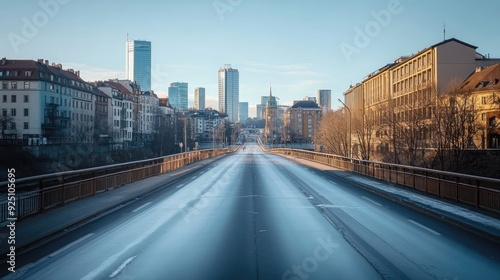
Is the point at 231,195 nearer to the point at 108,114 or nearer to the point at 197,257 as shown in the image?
the point at 197,257

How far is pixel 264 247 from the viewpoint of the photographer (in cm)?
915

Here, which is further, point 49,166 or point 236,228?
point 49,166

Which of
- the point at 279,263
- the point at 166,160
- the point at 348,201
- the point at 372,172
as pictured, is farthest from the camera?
the point at 166,160

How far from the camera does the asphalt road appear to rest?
24.2ft

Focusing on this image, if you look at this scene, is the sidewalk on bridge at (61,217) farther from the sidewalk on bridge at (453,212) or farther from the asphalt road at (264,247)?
the sidewalk on bridge at (453,212)

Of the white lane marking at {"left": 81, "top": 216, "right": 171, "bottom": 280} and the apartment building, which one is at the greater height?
the apartment building

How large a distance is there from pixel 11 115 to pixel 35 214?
61770mm

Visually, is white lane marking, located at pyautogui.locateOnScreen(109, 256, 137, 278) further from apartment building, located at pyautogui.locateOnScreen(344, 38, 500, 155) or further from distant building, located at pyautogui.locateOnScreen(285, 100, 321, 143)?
distant building, located at pyautogui.locateOnScreen(285, 100, 321, 143)

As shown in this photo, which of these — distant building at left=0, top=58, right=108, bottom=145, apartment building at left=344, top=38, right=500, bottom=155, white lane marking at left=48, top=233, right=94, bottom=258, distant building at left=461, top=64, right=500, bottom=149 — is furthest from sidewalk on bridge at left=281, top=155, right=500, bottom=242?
distant building at left=0, top=58, right=108, bottom=145

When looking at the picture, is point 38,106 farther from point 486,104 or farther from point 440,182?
point 486,104

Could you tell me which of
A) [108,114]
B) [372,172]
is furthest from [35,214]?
[108,114]

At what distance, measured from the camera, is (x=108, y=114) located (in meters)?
100

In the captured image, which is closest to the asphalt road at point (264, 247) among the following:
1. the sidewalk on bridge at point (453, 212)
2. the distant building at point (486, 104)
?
the sidewalk on bridge at point (453, 212)

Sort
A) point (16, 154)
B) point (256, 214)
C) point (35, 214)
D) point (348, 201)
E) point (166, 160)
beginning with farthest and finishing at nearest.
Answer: point (16, 154) → point (166, 160) → point (348, 201) → point (256, 214) → point (35, 214)
